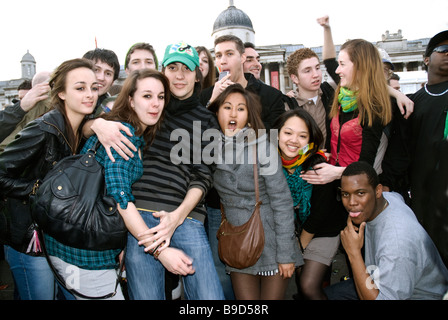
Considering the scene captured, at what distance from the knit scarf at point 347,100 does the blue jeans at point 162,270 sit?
183 centimetres

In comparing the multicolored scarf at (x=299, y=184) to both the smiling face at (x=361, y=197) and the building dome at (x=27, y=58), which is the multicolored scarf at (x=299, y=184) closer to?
the smiling face at (x=361, y=197)

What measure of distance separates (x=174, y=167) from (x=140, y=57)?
1952mm

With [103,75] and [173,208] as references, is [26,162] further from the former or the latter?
[103,75]

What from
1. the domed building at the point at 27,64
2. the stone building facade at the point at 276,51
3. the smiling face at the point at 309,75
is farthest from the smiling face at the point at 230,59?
the domed building at the point at 27,64

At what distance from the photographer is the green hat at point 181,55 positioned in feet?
9.05

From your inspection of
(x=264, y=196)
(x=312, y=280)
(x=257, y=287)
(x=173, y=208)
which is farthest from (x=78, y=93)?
(x=312, y=280)

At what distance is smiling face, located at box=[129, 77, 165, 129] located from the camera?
95.0 inches

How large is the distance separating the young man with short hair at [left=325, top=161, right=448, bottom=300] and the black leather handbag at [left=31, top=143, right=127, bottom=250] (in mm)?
1843

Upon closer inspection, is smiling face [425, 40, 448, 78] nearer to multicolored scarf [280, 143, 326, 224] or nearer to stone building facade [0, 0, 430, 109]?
multicolored scarf [280, 143, 326, 224]

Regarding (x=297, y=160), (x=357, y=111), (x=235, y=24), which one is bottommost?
(x=297, y=160)

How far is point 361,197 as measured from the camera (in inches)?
107

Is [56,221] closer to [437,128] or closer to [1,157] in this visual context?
[1,157]

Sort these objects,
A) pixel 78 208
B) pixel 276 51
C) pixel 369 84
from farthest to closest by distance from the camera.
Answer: pixel 276 51 → pixel 369 84 → pixel 78 208

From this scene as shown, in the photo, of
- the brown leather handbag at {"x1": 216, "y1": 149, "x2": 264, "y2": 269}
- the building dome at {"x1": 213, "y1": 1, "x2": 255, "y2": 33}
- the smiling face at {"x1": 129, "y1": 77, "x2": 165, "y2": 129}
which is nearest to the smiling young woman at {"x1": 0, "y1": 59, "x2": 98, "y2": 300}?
the smiling face at {"x1": 129, "y1": 77, "x2": 165, "y2": 129}
